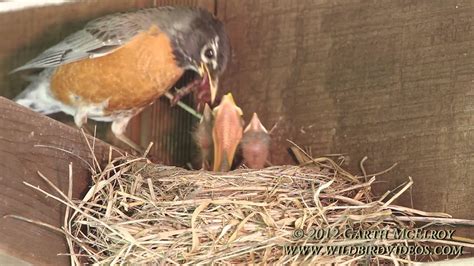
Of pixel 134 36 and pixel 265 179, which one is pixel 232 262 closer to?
pixel 265 179

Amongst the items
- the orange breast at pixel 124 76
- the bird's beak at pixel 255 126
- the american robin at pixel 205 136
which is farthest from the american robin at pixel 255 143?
the orange breast at pixel 124 76

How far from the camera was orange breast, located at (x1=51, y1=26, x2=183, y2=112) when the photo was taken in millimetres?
2174

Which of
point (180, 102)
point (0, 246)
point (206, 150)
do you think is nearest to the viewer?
point (0, 246)

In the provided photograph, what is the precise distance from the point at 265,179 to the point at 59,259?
45cm

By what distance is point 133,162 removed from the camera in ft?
5.92

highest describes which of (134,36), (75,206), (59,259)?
(134,36)

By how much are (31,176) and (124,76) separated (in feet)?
2.25

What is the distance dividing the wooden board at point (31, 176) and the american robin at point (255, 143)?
1.56ft

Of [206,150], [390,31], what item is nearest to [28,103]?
[206,150]

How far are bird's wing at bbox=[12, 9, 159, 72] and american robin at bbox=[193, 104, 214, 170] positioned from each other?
30 cm

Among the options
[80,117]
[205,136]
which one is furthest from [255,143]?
[80,117]

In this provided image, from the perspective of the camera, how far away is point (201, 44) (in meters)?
2.23

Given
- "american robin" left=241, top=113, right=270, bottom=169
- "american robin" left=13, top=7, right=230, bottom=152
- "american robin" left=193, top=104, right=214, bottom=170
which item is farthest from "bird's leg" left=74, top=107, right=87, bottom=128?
"american robin" left=241, top=113, right=270, bottom=169

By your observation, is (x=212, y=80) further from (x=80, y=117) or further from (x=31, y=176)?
(x=31, y=176)
